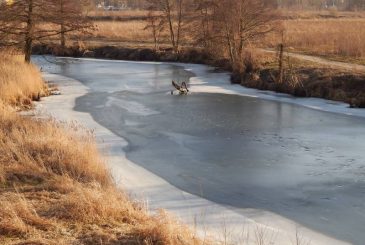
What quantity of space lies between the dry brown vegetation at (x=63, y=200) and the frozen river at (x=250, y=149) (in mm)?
1620

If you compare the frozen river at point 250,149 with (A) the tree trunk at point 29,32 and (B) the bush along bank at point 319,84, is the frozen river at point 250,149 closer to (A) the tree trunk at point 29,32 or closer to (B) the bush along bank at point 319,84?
(B) the bush along bank at point 319,84

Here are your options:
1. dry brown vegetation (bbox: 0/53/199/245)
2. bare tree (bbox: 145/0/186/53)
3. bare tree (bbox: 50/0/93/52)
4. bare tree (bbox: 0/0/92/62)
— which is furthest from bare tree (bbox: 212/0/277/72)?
dry brown vegetation (bbox: 0/53/199/245)

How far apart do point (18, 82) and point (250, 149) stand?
9.82 meters

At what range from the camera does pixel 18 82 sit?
61.7 ft

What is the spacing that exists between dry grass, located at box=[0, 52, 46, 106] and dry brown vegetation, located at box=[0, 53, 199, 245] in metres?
6.37

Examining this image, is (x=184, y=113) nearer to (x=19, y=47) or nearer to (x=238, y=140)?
(x=238, y=140)

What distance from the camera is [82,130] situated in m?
13.3

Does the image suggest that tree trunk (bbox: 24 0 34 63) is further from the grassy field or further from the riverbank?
the riverbank

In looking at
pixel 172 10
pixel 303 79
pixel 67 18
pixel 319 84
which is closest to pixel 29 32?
pixel 67 18

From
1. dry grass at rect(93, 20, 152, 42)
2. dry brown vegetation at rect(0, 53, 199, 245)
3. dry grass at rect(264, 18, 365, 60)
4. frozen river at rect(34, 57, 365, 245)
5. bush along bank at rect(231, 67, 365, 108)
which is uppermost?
dry grass at rect(93, 20, 152, 42)

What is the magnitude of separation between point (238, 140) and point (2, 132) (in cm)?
510

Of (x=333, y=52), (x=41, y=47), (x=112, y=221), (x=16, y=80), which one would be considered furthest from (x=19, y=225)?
(x=41, y=47)

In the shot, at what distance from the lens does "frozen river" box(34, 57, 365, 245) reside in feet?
28.3

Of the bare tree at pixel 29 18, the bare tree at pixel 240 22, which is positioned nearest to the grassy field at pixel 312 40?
the bare tree at pixel 240 22
